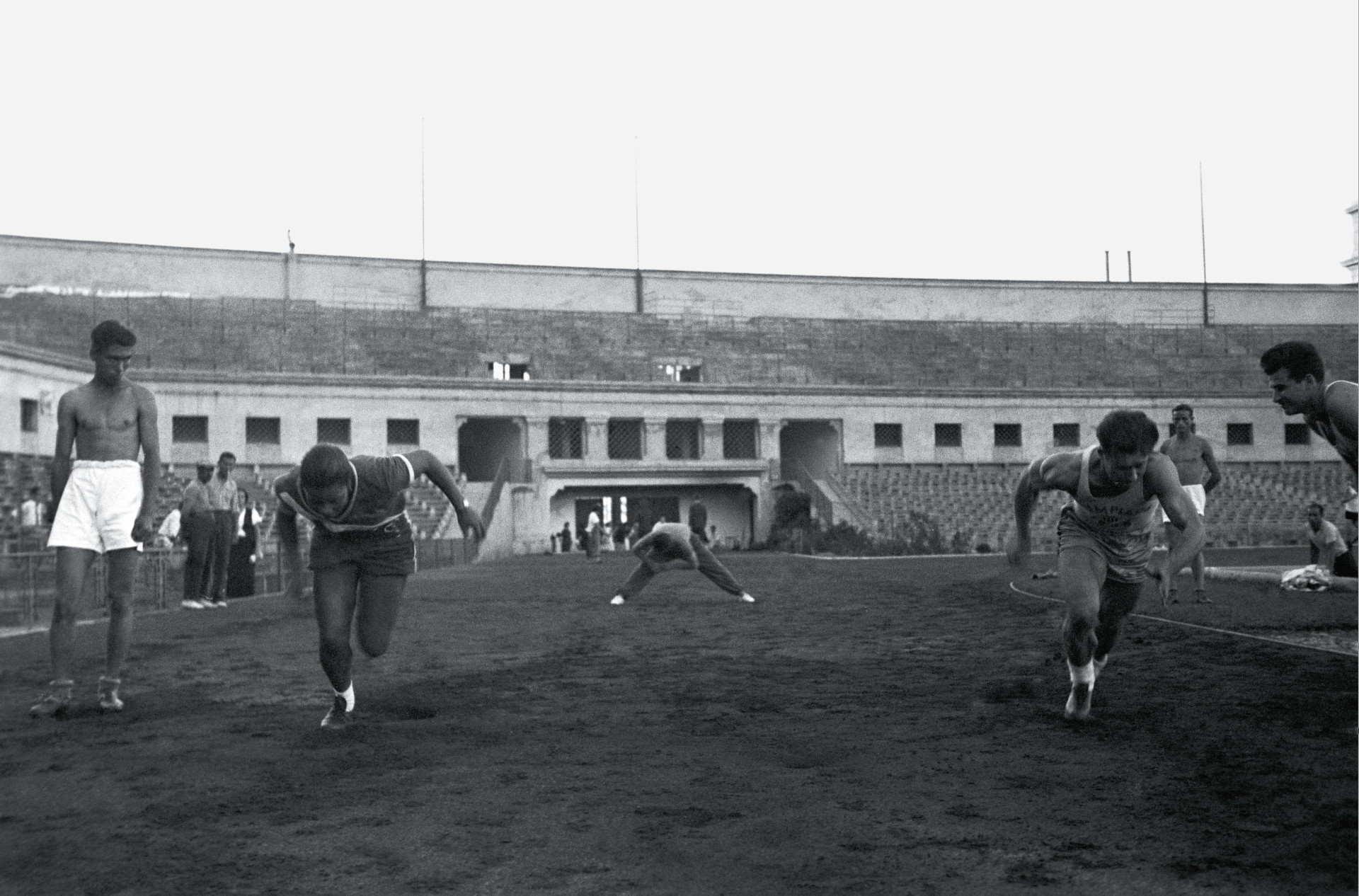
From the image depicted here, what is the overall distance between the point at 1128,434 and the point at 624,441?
47.1 meters

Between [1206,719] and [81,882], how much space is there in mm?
5173

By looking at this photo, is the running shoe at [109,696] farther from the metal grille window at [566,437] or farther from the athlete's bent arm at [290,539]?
the metal grille window at [566,437]

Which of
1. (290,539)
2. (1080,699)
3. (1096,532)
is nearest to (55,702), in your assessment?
(290,539)

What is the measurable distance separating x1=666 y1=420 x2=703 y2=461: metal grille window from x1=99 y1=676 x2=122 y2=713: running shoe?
4615 centimetres

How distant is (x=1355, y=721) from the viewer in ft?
21.4

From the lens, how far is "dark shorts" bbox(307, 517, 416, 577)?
7113 millimetres

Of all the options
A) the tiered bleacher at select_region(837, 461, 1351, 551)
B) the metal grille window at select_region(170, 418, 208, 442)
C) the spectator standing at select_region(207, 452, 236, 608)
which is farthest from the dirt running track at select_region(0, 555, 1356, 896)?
the metal grille window at select_region(170, 418, 208, 442)

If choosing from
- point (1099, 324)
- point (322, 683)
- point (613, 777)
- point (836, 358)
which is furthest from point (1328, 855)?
point (1099, 324)

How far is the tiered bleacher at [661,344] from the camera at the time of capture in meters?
49.7

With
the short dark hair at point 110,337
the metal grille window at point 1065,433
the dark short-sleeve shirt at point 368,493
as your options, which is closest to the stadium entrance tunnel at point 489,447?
the metal grille window at point 1065,433

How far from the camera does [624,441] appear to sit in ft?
175

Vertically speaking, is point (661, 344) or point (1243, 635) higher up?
point (661, 344)

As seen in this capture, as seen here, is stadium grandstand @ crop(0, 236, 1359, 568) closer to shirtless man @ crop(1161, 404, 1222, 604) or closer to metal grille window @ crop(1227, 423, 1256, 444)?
metal grille window @ crop(1227, 423, 1256, 444)

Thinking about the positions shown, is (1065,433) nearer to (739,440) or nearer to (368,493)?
(739,440)
